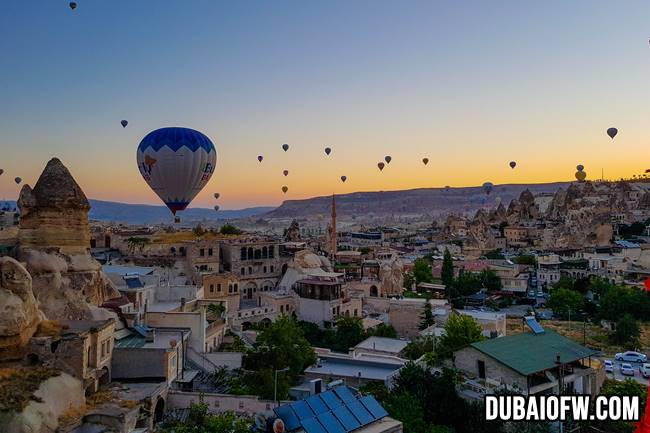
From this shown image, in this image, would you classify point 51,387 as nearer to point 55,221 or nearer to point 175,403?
Result: point 175,403

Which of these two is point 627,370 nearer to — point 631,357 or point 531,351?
point 631,357

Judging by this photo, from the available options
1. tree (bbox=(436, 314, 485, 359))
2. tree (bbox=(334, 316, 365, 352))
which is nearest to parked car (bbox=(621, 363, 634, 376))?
tree (bbox=(436, 314, 485, 359))

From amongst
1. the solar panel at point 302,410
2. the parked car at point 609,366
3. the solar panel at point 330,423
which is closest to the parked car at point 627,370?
the parked car at point 609,366

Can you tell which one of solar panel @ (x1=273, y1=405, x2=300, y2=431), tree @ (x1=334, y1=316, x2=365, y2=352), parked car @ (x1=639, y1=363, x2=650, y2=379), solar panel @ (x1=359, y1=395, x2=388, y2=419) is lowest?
parked car @ (x1=639, y1=363, x2=650, y2=379)

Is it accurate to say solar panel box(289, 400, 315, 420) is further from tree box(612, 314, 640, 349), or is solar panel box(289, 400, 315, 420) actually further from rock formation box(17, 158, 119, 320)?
tree box(612, 314, 640, 349)

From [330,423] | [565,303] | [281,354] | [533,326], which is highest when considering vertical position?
[533,326]

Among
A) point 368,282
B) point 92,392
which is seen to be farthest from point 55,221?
point 368,282

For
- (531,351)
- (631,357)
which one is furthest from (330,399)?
(631,357)
